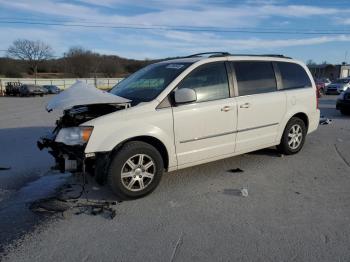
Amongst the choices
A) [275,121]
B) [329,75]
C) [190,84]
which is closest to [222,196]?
[190,84]

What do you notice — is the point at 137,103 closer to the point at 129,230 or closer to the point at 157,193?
the point at 157,193

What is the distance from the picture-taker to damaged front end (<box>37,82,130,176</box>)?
173 inches

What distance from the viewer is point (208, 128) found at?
517 cm

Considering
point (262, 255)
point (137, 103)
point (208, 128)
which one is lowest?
point (262, 255)

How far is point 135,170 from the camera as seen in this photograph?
460 cm

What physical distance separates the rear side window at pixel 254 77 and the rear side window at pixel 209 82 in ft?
1.03

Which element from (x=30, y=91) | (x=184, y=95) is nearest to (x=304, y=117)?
(x=184, y=95)

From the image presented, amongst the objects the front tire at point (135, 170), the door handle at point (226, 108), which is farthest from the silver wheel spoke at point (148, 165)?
the door handle at point (226, 108)

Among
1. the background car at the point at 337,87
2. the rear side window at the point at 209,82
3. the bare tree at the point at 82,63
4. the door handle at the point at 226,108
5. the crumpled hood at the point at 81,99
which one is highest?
the bare tree at the point at 82,63

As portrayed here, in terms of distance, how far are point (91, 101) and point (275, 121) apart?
10.8ft

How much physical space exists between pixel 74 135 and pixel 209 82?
2135 mm

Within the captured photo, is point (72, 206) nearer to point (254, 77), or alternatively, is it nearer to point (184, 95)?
point (184, 95)

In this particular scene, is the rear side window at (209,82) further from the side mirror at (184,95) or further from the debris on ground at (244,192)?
the debris on ground at (244,192)

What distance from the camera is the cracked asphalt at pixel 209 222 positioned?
3.30 metres
